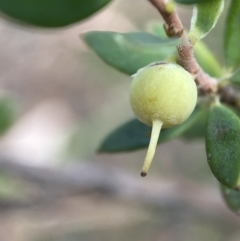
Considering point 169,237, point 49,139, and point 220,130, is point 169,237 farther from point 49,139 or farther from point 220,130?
point 220,130

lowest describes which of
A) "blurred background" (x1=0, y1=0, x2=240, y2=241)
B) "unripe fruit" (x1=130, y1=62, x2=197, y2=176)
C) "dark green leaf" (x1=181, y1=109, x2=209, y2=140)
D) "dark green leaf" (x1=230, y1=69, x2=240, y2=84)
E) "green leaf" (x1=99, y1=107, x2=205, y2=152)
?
"blurred background" (x1=0, y1=0, x2=240, y2=241)

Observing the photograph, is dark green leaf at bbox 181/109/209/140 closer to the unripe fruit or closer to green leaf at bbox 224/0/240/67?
green leaf at bbox 224/0/240/67

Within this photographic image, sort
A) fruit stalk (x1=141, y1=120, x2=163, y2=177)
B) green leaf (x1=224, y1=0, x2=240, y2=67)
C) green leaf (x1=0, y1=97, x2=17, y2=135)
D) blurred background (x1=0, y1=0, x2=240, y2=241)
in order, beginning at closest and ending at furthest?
fruit stalk (x1=141, y1=120, x2=163, y2=177) → green leaf (x1=224, y1=0, x2=240, y2=67) → green leaf (x1=0, y1=97, x2=17, y2=135) → blurred background (x1=0, y1=0, x2=240, y2=241)

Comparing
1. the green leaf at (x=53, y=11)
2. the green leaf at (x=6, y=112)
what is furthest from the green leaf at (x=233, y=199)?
the green leaf at (x=6, y=112)

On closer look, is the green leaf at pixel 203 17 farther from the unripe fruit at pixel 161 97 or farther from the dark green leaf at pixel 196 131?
the dark green leaf at pixel 196 131

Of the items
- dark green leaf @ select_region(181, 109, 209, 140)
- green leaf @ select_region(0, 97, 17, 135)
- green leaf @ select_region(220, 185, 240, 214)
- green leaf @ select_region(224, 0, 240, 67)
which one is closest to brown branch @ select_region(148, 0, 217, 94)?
green leaf @ select_region(224, 0, 240, 67)
